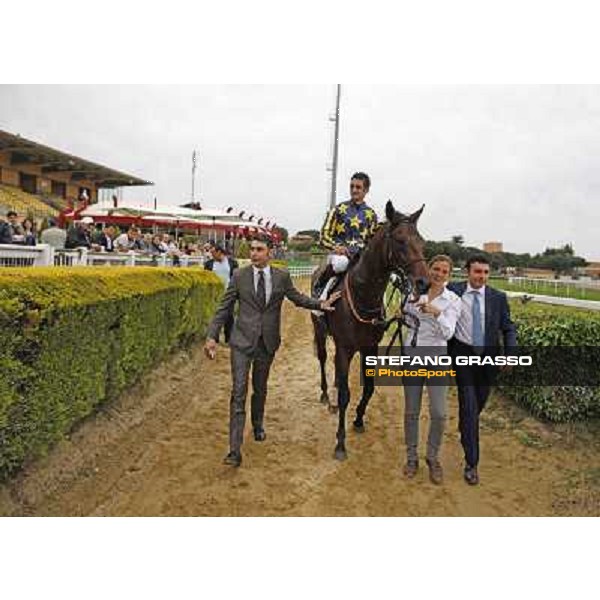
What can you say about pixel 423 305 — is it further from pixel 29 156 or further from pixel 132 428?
pixel 29 156

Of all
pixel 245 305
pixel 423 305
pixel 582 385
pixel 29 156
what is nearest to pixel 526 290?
pixel 582 385

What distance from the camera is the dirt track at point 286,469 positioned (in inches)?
146

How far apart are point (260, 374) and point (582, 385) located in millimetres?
3007

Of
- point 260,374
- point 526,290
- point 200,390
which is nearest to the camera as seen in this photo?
point 260,374

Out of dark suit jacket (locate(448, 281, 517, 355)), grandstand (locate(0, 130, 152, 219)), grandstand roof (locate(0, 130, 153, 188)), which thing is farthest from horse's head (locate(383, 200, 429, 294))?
grandstand (locate(0, 130, 152, 219))

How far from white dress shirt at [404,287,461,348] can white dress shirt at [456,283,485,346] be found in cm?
9

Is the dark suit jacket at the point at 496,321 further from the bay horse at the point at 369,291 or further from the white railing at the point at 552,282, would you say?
the white railing at the point at 552,282

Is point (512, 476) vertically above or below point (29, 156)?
below

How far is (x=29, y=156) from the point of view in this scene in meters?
11.9

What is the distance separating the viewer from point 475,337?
160 inches

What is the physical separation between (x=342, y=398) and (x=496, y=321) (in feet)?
4.88

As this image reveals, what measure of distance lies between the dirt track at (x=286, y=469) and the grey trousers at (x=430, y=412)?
0.86 ft

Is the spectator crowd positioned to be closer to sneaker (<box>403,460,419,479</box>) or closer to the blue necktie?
sneaker (<box>403,460,419,479</box>)

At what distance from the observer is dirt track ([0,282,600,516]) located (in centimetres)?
371
